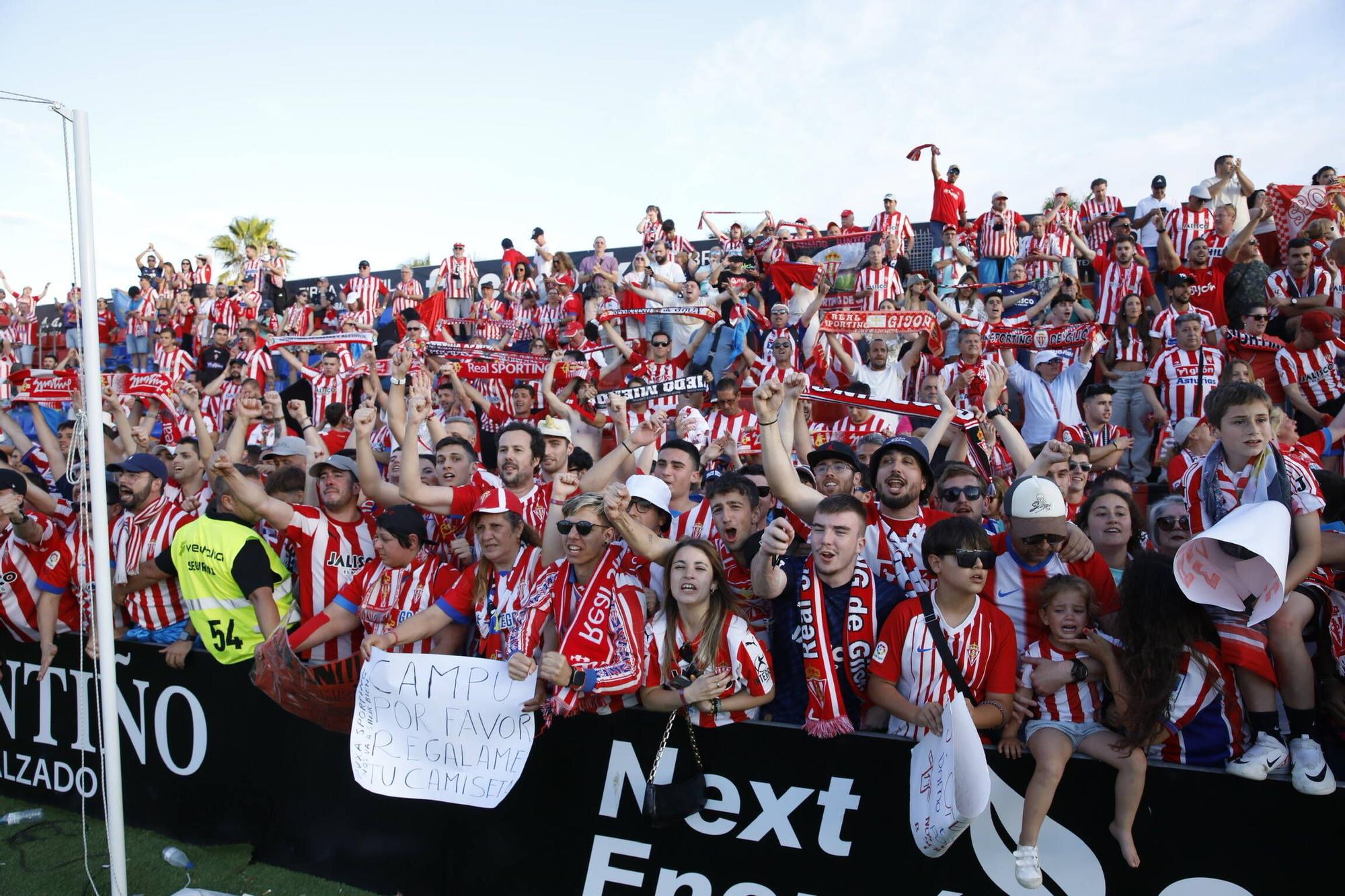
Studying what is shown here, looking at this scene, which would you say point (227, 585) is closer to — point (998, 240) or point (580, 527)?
point (580, 527)

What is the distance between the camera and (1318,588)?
11.4ft

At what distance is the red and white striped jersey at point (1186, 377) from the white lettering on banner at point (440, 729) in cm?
661

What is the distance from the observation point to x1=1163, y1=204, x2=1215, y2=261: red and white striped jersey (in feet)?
36.1

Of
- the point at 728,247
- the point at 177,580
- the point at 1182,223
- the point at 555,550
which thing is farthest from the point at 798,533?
the point at 728,247

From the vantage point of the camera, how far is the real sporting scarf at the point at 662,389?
6.01 meters

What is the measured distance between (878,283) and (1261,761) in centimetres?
908

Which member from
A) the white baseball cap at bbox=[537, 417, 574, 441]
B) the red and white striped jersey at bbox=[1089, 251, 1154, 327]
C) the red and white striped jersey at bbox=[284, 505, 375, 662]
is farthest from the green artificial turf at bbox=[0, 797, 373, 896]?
the red and white striped jersey at bbox=[1089, 251, 1154, 327]

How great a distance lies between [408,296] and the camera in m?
17.9

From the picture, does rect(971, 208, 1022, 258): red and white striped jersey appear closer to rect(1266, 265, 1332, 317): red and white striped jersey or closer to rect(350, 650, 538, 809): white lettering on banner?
rect(1266, 265, 1332, 317): red and white striped jersey

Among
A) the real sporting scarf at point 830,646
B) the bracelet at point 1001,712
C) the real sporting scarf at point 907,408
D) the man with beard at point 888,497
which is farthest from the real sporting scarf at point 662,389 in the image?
the bracelet at point 1001,712

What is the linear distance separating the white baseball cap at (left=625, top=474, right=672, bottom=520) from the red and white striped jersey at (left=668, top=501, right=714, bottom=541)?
0.46m

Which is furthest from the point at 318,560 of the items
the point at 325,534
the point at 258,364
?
the point at 258,364

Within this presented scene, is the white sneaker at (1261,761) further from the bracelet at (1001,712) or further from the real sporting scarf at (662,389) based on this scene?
the real sporting scarf at (662,389)

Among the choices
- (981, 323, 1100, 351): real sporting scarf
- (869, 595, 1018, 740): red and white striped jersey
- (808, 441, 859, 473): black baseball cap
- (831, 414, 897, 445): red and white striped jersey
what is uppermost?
(981, 323, 1100, 351): real sporting scarf
